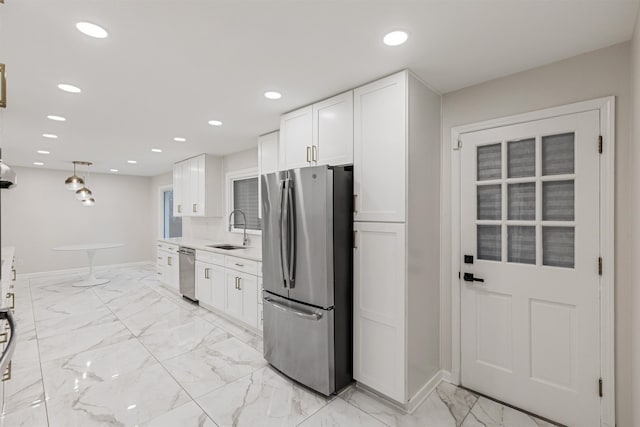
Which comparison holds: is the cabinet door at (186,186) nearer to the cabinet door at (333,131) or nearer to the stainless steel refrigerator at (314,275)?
the stainless steel refrigerator at (314,275)

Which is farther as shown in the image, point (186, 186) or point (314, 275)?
point (186, 186)

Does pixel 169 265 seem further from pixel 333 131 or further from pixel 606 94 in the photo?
pixel 606 94

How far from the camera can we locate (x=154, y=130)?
3.81 meters

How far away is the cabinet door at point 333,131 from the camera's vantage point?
258 cm

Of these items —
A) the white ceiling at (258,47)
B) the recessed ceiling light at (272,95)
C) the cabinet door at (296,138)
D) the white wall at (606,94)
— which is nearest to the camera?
the white ceiling at (258,47)

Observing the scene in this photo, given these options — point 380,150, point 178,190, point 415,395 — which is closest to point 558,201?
point 380,150

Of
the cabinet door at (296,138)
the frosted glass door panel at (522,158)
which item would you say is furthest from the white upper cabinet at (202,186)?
the frosted glass door panel at (522,158)

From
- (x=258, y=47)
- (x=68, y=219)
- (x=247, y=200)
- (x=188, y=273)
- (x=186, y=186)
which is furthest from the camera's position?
(x=68, y=219)

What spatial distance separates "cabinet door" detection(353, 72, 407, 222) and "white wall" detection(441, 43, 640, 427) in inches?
29.1

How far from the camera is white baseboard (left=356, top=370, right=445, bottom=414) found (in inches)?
90.1

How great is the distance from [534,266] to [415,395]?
1.30 metres

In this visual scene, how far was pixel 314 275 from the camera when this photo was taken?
8.14 ft

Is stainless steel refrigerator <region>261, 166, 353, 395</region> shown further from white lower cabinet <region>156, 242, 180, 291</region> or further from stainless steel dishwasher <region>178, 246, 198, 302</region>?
white lower cabinet <region>156, 242, 180, 291</region>

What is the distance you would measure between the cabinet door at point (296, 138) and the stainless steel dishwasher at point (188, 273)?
2666mm
